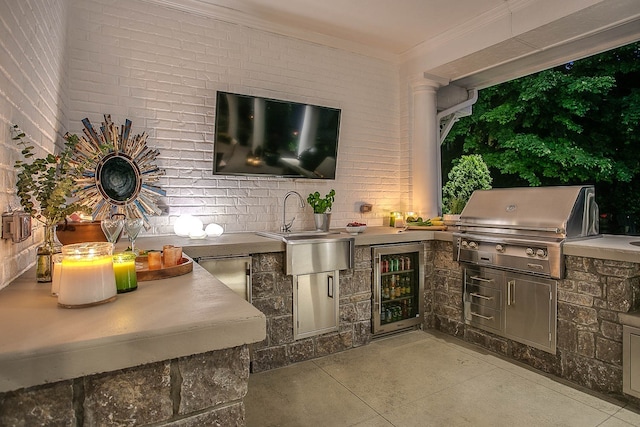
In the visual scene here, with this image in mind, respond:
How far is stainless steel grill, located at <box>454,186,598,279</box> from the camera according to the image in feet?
8.84

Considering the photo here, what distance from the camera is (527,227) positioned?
2891 mm

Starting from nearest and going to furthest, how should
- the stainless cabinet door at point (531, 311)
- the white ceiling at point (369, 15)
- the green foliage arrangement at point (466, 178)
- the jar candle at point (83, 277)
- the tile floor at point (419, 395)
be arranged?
1. the jar candle at point (83, 277)
2. the tile floor at point (419, 395)
3. the stainless cabinet door at point (531, 311)
4. the white ceiling at point (369, 15)
5. the green foliage arrangement at point (466, 178)

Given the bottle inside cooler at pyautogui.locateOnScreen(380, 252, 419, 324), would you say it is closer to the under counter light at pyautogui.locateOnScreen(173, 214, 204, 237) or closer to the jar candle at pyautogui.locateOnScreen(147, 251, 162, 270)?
the under counter light at pyautogui.locateOnScreen(173, 214, 204, 237)

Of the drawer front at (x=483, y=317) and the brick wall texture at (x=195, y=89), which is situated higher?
the brick wall texture at (x=195, y=89)

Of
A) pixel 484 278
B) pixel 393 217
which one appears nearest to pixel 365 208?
pixel 393 217

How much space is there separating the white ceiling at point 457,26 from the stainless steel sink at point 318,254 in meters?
2.07

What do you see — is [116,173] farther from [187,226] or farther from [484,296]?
[484,296]

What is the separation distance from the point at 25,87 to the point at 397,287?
314cm

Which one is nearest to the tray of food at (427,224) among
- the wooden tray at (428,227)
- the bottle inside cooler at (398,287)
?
the wooden tray at (428,227)

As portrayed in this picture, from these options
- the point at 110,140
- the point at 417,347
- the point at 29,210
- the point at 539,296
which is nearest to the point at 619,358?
the point at 539,296

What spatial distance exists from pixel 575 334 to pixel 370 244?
162 cm

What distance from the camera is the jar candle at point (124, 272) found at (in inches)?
47.0

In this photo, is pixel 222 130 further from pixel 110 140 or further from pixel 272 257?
pixel 272 257

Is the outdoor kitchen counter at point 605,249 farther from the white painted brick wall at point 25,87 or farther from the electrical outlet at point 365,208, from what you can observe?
the white painted brick wall at point 25,87
